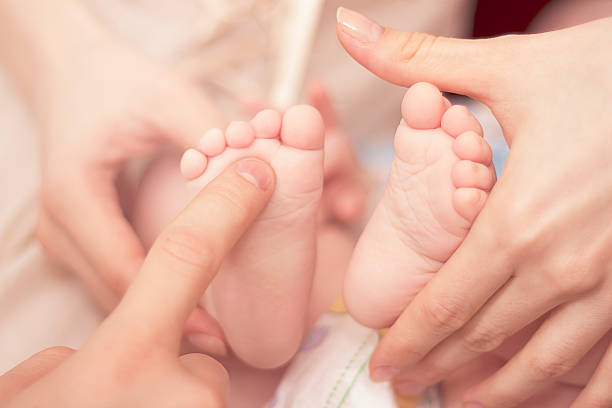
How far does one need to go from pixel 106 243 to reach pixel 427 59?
455mm

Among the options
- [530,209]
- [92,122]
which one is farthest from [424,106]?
[92,122]

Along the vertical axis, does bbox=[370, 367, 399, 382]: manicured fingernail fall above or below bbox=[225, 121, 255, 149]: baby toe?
below

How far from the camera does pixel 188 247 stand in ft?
1.30

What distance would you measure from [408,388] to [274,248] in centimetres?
26

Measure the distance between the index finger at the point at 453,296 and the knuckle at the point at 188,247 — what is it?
0.24 m

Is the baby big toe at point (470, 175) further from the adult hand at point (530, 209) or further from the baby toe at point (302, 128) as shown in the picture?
the baby toe at point (302, 128)

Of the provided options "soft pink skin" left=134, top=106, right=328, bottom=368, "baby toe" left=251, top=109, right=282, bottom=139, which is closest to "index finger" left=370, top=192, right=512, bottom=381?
"soft pink skin" left=134, top=106, right=328, bottom=368

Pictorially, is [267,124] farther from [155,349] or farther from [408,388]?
[408,388]

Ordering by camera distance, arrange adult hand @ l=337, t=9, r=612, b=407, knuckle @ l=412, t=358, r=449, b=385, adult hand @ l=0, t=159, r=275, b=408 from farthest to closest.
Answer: knuckle @ l=412, t=358, r=449, b=385
adult hand @ l=337, t=9, r=612, b=407
adult hand @ l=0, t=159, r=275, b=408

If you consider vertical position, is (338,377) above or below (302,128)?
below

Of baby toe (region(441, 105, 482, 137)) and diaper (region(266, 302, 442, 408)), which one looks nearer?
baby toe (region(441, 105, 482, 137))

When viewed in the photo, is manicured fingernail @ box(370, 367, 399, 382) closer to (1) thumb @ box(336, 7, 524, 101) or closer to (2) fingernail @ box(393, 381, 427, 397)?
(2) fingernail @ box(393, 381, 427, 397)

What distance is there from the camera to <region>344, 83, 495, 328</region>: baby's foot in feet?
1.61

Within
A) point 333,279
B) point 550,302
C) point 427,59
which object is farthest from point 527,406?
point 427,59
